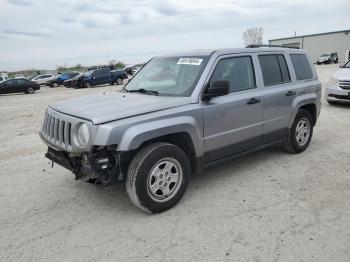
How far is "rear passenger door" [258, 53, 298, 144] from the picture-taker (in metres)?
5.45

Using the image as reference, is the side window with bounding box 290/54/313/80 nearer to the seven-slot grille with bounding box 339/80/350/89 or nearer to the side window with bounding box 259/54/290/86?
the side window with bounding box 259/54/290/86

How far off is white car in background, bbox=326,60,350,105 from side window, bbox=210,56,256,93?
6.48 m

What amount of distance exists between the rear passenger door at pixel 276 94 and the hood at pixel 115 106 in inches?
62.0

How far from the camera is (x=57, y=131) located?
435cm

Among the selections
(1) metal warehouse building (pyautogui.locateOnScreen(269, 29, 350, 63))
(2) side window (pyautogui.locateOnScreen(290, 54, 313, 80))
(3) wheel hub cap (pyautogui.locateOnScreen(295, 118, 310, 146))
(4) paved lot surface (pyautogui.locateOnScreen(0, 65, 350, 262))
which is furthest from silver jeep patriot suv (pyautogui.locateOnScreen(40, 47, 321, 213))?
(1) metal warehouse building (pyautogui.locateOnScreen(269, 29, 350, 63))

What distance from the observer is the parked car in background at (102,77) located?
30609 millimetres

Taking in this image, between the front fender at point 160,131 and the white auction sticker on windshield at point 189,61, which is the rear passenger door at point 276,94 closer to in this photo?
the white auction sticker on windshield at point 189,61

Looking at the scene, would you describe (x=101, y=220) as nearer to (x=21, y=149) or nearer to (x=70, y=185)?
(x=70, y=185)

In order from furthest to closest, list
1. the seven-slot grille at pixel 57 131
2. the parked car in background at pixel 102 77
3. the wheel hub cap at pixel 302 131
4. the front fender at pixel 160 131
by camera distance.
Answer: the parked car in background at pixel 102 77
the wheel hub cap at pixel 302 131
the seven-slot grille at pixel 57 131
the front fender at pixel 160 131

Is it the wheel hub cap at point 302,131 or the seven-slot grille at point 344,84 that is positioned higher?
the seven-slot grille at point 344,84

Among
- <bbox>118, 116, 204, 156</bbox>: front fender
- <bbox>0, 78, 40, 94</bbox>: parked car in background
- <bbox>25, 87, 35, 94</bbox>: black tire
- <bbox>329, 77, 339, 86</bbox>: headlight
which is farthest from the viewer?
<bbox>25, 87, 35, 94</bbox>: black tire

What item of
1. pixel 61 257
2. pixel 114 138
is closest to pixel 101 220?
pixel 61 257

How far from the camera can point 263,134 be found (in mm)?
5449

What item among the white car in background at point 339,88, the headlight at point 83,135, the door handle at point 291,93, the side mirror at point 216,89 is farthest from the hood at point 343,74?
the headlight at point 83,135
